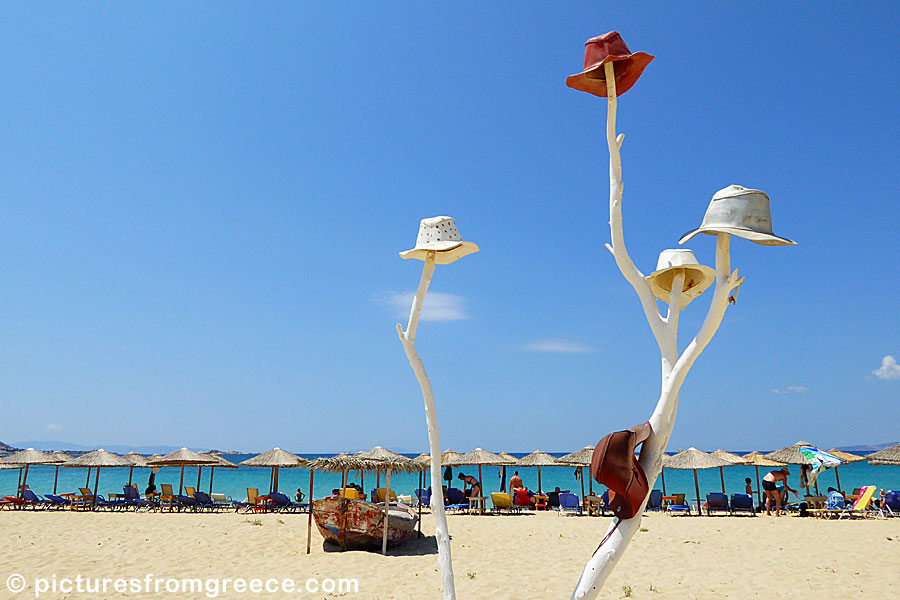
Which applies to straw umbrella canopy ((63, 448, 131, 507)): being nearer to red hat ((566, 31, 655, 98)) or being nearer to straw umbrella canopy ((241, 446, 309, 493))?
straw umbrella canopy ((241, 446, 309, 493))

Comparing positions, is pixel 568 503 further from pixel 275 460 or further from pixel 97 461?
pixel 97 461

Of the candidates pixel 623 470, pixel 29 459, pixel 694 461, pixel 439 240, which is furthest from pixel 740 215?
pixel 29 459

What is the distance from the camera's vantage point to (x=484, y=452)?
2267 centimetres

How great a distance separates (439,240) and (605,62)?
2.12 metres

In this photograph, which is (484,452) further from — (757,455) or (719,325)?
(719,325)

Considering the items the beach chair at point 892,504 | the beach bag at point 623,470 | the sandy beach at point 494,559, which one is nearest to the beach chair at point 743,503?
the sandy beach at point 494,559

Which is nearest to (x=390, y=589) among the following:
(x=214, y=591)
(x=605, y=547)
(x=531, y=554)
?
(x=214, y=591)

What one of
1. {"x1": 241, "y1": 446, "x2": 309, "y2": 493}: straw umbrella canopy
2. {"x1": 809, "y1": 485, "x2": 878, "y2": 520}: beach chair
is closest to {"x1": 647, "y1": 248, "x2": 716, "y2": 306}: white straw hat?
{"x1": 809, "y1": 485, "x2": 878, "y2": 520}: beach chair

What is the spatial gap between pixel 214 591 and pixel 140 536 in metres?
5.80

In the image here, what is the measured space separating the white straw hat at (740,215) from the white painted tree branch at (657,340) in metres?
0.13

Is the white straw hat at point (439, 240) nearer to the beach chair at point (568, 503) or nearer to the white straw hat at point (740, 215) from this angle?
the white straw hat at point (740, 215)

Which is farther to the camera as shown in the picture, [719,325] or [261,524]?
[261,524]

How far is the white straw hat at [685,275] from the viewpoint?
470cm

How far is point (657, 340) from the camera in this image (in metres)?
4.61
